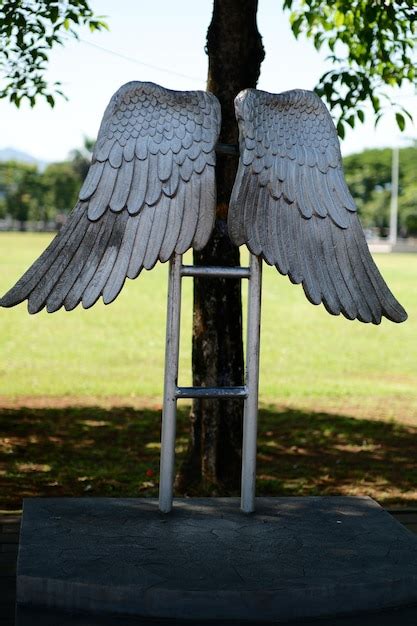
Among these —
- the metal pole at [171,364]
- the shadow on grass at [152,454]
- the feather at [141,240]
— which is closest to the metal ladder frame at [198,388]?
the metal pole at [171,364]

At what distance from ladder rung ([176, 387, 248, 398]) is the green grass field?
23.2 ft

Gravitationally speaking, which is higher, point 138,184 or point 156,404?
point 138,184

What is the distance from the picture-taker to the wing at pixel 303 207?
5492mm

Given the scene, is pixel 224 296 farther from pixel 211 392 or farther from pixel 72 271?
pixel 72 271

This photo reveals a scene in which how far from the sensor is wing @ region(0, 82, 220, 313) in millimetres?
5457

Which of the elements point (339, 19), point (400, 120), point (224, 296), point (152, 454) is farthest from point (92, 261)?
point (339, 19)

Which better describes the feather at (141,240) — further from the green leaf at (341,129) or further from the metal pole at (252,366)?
the green leaf at (341,129)

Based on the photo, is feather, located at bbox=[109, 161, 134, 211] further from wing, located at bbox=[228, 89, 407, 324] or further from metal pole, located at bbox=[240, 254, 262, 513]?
metal pole, located at bbox=[240, 254, 262, 513]

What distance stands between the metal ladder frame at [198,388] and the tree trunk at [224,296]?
72.4 inches

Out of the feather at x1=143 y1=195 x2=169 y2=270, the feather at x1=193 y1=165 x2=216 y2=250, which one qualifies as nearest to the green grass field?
the feather at x1=193 y1=165 x2=216 y2=250

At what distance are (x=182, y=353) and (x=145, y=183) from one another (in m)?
12.4

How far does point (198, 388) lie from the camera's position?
18.6 feet

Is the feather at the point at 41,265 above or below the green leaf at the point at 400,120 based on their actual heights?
below

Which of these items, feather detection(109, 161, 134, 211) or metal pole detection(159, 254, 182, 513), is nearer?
feather detection(109, 161, 134, 211)
